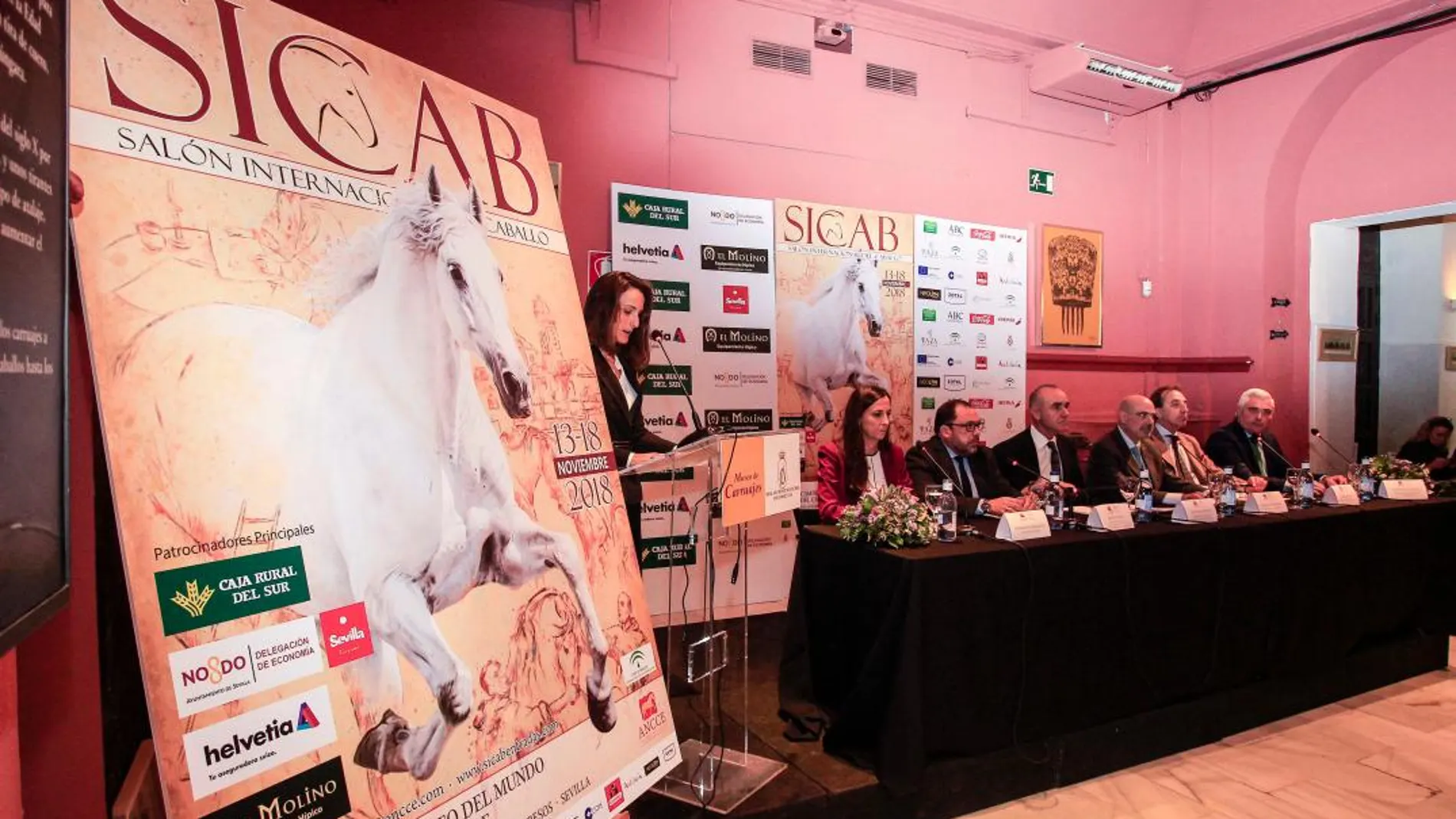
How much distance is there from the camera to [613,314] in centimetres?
384

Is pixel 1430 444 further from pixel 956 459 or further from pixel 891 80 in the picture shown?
pixel 891 80

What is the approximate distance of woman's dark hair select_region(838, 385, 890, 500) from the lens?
340cm

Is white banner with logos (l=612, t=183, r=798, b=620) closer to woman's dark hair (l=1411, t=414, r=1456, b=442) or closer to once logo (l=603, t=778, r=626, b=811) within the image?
once logo (l=603, t=778, r=626, b=811)

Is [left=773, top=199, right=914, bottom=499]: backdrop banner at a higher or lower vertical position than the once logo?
higher

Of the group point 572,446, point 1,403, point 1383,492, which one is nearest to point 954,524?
point 572,446

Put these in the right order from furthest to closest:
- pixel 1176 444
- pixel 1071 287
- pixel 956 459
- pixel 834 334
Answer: pixel 1071 287 < pixel 834 334 < pixel 1176 444 < pixel 956 459

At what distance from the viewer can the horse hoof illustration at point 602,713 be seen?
5.19 feet

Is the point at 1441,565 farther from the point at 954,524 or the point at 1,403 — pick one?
the point at 1,403

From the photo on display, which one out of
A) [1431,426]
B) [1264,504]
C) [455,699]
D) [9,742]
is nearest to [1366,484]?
[1264,504]

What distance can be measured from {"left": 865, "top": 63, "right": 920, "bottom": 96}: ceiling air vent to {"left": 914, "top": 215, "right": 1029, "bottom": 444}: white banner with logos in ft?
2.78

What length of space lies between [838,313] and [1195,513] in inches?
91.8

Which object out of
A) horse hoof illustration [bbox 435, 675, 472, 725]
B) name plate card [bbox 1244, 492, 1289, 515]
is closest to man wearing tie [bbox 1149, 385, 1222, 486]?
name plate card [bbox 1244, 492, 1289, 515]

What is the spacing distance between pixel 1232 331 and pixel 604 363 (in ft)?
16.6

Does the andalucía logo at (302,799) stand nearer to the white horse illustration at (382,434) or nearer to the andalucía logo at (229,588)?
the white horse illustration at (382,434)
